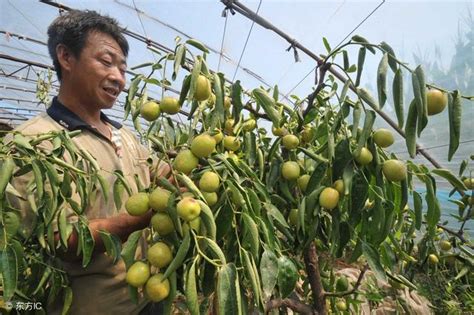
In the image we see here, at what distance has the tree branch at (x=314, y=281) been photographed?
1.11 metres

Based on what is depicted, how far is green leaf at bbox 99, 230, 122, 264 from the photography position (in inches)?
35.3

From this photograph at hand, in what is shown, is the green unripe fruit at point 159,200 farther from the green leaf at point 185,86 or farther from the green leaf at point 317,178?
the green leaf at point 317,178

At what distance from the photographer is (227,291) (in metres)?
0.64

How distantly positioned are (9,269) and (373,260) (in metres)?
0.79

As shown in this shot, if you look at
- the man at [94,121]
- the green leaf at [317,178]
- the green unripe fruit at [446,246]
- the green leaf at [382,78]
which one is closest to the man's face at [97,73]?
the man at [94,121]

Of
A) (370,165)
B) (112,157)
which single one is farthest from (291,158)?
(112,157)

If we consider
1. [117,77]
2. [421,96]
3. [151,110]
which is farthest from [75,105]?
[421,96]

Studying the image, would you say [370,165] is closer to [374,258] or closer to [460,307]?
[374,258]

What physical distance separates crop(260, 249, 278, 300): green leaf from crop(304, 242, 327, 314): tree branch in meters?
0.40

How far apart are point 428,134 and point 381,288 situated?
2266mm

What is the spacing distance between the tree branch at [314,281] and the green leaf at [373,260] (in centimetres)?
25

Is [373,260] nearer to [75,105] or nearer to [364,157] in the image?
[364,157]

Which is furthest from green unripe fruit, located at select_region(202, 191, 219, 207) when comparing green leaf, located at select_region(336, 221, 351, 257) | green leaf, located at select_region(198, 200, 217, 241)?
green leaf, located at select_region(336, 221, 351, 257)

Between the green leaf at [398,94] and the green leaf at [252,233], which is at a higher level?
the green leaf at [398,94]
